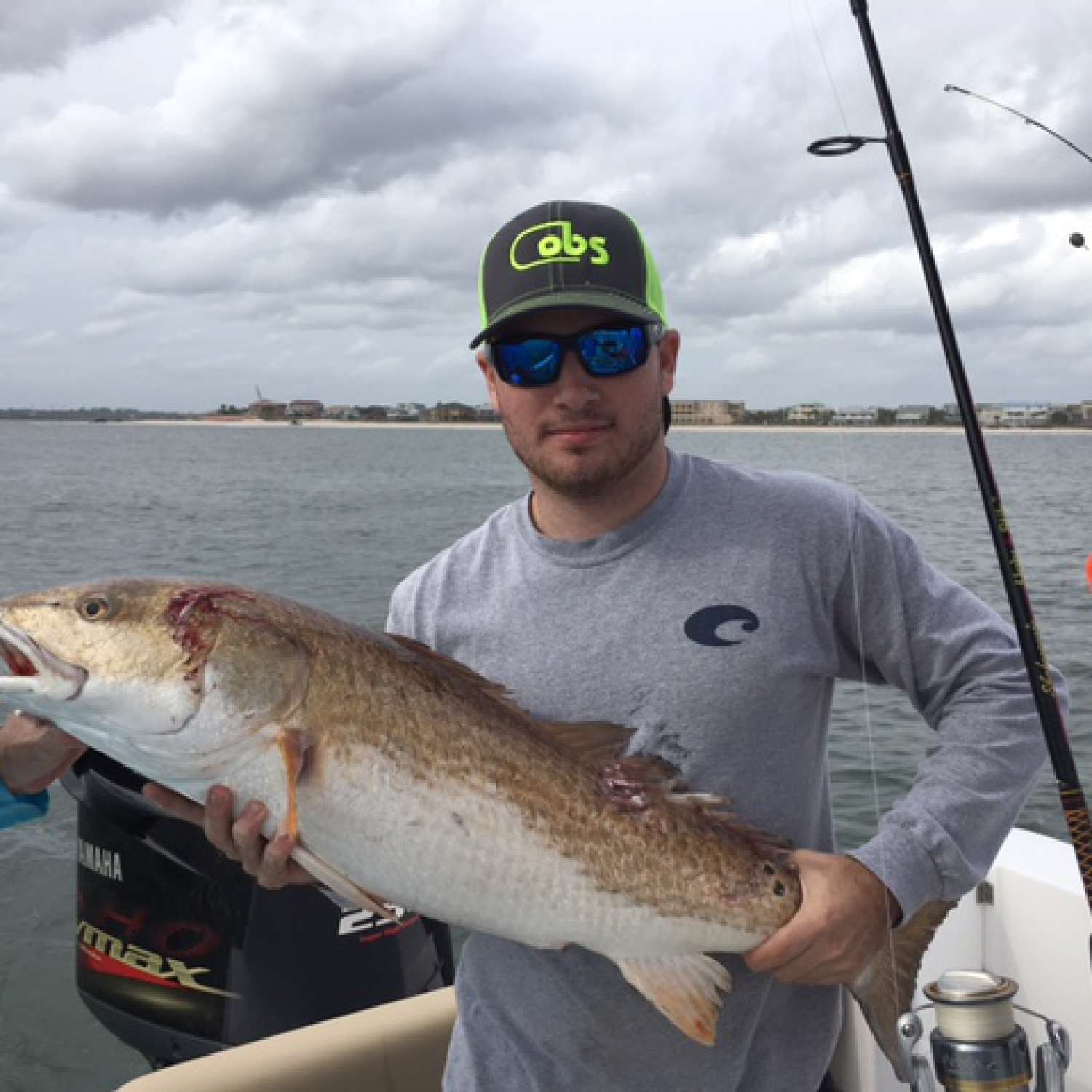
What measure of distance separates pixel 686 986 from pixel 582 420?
1.21 meters

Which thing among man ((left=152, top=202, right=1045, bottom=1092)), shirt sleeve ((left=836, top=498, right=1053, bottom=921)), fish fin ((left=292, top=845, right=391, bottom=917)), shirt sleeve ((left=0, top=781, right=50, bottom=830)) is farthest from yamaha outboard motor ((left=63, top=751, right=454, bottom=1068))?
shirt sleeve ((left=836, top=498, right=1053, bottom=921))

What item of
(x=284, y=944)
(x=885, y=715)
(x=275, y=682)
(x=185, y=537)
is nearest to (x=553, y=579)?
(x=275, y=682)

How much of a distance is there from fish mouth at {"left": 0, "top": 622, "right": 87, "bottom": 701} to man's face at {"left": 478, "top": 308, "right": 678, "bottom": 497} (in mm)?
1032

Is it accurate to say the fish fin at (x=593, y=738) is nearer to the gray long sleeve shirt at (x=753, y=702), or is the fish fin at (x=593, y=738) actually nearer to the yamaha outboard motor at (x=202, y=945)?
the gray long sleeve shirt at (x=753, y=702)

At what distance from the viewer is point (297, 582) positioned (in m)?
23.6

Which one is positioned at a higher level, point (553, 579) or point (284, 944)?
point (553, 579)

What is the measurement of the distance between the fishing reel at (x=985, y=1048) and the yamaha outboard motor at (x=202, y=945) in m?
2.13

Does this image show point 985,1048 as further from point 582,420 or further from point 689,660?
point 582,420

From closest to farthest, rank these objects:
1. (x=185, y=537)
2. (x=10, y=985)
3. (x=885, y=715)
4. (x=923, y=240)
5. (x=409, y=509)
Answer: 1. (x=923, y=240)
2. (x=10, y=985)
3. (x=885, y=715)
4. (x=185, y=537)
5. (x=409, y=509)

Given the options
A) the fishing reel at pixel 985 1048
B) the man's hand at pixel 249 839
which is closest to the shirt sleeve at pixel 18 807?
the man's hand at pixel 249 839

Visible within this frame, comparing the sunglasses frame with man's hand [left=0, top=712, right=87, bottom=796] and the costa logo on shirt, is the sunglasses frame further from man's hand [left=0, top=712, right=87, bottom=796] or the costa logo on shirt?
man's hand [left=0, top=712, right=87, bottom=796]

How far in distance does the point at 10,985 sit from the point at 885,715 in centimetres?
888

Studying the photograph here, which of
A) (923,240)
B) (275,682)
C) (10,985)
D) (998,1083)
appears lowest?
(10,985)

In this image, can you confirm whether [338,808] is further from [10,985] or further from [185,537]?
[185,537]
